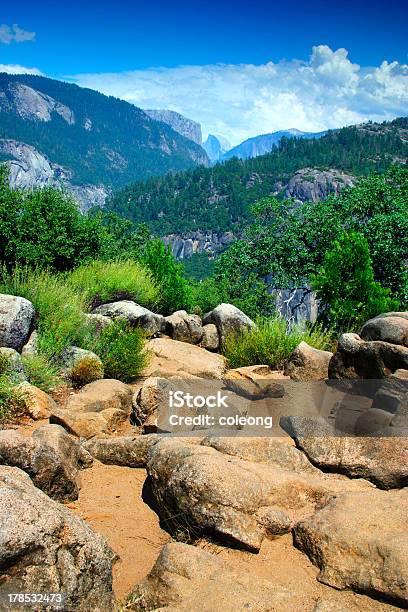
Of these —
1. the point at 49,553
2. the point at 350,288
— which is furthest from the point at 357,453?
the point at 350,288

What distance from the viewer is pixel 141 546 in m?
4.75

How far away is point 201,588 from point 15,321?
261 inches

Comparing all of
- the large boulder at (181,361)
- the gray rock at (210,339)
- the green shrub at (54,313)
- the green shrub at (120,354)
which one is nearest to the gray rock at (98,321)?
the green shrub at (54,313)

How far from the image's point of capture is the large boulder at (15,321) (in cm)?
897

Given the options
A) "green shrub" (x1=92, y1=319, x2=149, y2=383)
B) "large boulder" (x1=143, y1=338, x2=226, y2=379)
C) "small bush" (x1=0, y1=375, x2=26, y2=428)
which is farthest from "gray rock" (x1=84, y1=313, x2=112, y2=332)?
"small bush" (x1=0, y1=375, x2=26, y2=428)

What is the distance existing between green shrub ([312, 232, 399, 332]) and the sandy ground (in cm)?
758

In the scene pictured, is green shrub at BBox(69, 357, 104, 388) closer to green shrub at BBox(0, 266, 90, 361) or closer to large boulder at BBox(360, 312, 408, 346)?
green shrub at BBox(0, 266, 90, 361)

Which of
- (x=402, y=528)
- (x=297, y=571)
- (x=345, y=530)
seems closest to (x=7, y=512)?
(x=297, y=571)

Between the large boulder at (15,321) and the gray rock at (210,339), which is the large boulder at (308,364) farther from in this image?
the gray rock at (210,339)

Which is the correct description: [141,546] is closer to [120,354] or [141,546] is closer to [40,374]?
[40,374]

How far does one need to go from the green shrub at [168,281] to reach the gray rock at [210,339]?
218 centimetres

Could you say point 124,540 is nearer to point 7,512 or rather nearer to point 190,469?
point 190,469

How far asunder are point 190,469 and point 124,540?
970mm

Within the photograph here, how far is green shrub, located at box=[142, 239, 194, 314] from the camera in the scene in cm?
1614
